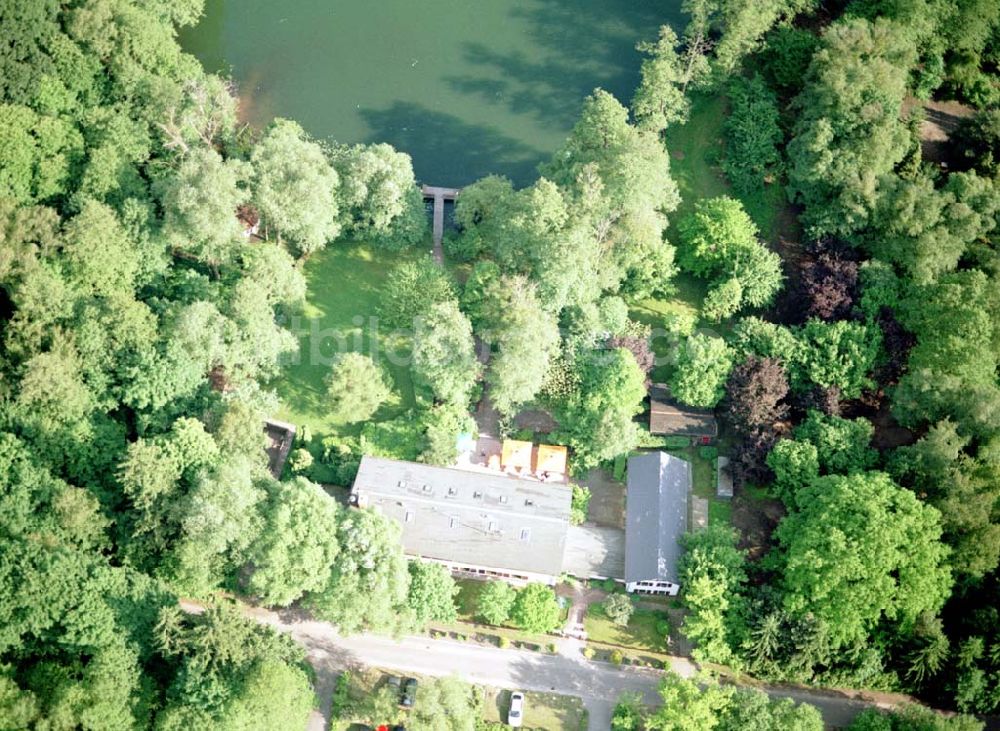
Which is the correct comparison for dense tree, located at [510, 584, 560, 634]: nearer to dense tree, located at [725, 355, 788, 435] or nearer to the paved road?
the paved road

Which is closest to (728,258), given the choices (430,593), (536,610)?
(536,610)

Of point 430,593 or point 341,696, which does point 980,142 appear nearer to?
point 430,593

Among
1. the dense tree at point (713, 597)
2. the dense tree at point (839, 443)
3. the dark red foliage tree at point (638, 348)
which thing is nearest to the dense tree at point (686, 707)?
the dense tree at point (713, 597)

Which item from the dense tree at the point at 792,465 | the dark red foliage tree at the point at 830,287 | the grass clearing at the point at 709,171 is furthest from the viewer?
the grass clearing at the point at 709,171

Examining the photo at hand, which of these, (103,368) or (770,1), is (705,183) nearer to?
(770,1)

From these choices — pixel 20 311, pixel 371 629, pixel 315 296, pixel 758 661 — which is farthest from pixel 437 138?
pixel 758 661

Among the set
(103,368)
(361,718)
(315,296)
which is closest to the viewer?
(361,718)

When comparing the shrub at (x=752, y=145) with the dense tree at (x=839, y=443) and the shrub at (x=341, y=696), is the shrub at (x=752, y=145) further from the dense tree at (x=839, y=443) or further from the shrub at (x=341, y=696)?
the shrub at (x=341, y=696)
